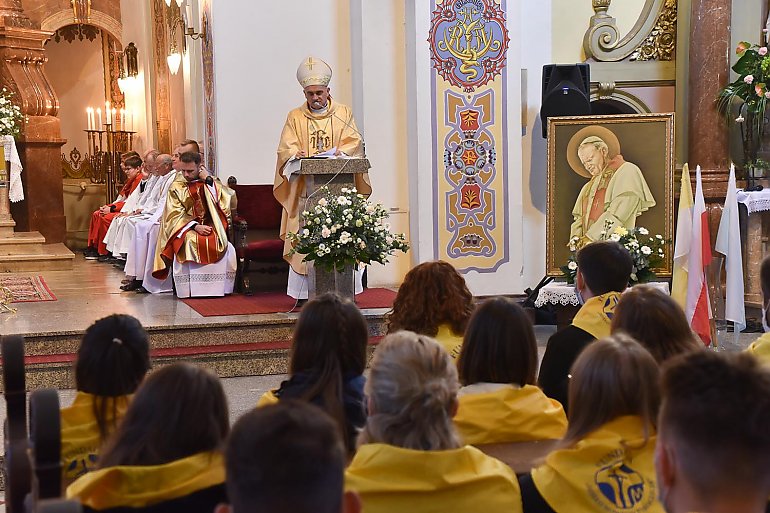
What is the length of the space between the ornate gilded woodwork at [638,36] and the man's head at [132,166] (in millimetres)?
6734

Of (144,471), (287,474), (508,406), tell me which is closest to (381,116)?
(508,406)

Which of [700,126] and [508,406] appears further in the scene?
[700,126]

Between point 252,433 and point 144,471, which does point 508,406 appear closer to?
point 144,471

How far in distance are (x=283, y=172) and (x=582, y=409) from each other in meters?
5.98

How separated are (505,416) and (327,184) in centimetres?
500

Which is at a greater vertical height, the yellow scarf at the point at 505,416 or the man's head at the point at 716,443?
the man's head at the point at 716,443

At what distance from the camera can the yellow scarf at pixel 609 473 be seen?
7.45 ft

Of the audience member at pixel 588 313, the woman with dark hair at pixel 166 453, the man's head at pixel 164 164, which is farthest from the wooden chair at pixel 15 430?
the man's head at pixel 164 164

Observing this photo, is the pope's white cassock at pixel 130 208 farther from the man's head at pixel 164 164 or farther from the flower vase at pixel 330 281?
the flower vase at pixel 330 281

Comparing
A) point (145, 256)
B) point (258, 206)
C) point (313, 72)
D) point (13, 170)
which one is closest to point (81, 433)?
point (313, 72)

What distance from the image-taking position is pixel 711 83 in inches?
367

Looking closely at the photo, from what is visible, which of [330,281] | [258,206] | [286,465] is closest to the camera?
[286,465]

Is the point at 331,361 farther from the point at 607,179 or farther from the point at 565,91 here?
the point at 565,91

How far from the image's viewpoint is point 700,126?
30.8 feet
